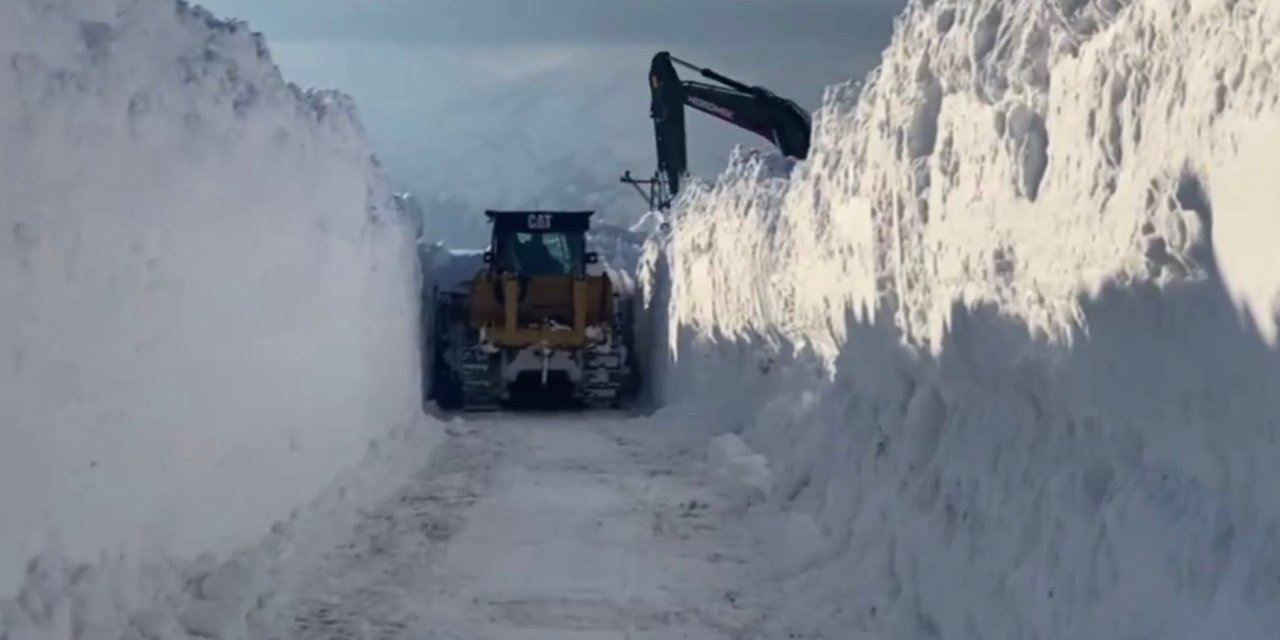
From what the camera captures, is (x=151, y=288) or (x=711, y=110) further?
(x=711, y=110)

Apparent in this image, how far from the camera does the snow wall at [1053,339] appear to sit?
4590 millimetres

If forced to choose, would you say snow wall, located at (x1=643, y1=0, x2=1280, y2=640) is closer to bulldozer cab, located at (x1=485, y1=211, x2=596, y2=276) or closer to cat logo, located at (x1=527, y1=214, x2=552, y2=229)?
bulldozer cab, located at (x1=485, y1=211, x2=596, y2=276)

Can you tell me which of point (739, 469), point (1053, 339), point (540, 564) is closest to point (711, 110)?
point (739, 469)

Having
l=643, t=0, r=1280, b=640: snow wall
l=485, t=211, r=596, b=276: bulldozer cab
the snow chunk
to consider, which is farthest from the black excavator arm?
l=643, t=0, r=1280, b=640: snow wall

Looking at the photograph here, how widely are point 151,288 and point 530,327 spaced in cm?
1804

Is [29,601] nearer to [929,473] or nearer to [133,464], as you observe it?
[133,464]

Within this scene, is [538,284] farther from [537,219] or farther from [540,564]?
[540,564]

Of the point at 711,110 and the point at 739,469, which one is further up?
the point at 711,110

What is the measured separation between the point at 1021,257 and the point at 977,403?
34.3 inches

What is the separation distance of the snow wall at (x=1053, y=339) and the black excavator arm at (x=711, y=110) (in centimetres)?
2134

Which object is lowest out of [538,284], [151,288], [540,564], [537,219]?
[540,564]

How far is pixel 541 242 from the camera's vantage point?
27766 millimetres

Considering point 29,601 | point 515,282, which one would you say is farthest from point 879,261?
point 515,282

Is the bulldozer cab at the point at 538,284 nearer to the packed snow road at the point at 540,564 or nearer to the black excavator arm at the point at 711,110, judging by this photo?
the black excavator arm at the point at 711,110
